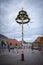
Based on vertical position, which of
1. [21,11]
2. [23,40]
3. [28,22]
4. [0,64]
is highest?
[21,11]

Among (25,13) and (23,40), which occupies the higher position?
(25,13)

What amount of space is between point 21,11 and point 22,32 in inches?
22.2

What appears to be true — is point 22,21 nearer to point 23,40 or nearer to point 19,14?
point 19,14

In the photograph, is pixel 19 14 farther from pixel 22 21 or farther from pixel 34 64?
pixel 34 64

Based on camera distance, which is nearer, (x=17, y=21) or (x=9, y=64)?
(x=9, y=64)

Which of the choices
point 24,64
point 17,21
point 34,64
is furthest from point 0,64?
point 17,21

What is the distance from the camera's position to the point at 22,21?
4348 millimetres

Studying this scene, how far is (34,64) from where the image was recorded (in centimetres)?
359

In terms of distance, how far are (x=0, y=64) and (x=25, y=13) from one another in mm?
1509

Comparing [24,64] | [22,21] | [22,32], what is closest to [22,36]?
[22,32]

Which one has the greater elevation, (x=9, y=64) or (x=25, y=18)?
(x=25, y=18)

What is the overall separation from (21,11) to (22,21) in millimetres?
278

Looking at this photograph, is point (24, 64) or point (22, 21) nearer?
point (24, 64)

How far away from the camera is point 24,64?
3.62 m
